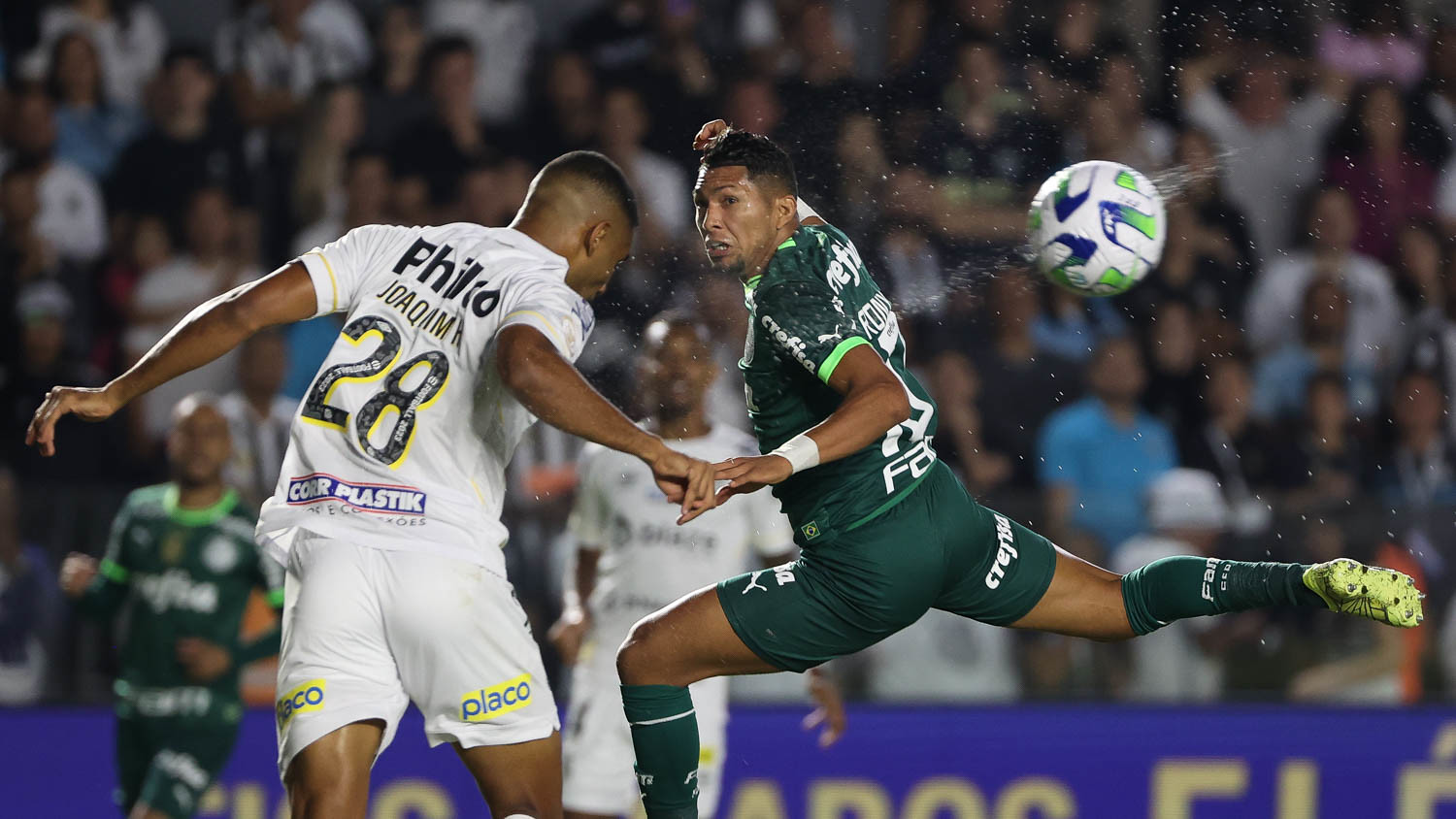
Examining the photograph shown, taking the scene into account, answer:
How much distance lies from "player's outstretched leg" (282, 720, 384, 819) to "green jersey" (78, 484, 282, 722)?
2962 mm

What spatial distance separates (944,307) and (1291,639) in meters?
2.51

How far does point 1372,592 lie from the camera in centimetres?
497

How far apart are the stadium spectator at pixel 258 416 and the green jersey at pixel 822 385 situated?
3.61 metres

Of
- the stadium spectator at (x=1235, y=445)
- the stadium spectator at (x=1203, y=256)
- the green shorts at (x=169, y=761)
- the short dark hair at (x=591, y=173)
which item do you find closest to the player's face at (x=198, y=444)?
the green shorts at (x=169, y=761)

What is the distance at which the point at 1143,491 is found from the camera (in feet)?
25.7

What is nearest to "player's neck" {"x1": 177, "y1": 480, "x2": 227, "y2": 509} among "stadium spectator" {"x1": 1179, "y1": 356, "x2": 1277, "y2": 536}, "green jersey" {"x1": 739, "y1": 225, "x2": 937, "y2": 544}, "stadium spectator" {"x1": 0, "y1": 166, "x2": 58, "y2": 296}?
"stadium spectator" {"x1": 0, "y1": 166, "x2": 58, "y2": 296}

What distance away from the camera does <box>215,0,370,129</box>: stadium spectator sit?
10.5 metres

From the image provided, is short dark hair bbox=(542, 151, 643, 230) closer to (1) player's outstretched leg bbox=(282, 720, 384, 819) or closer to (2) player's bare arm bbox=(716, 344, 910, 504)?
(2) player's bare arm bbox=(716, 344, 910, 504)

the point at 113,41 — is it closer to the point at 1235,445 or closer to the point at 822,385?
the point at 1235,445

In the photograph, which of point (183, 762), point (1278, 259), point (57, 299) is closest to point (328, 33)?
point (57, 299)

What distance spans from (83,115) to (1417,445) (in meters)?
8.02

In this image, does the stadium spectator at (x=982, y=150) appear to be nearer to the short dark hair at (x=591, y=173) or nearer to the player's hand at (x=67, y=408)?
the short dark hair at (x=591, y=173)

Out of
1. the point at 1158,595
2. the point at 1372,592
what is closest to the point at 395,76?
the point at 1158,595

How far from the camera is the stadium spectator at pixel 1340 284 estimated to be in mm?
9461
